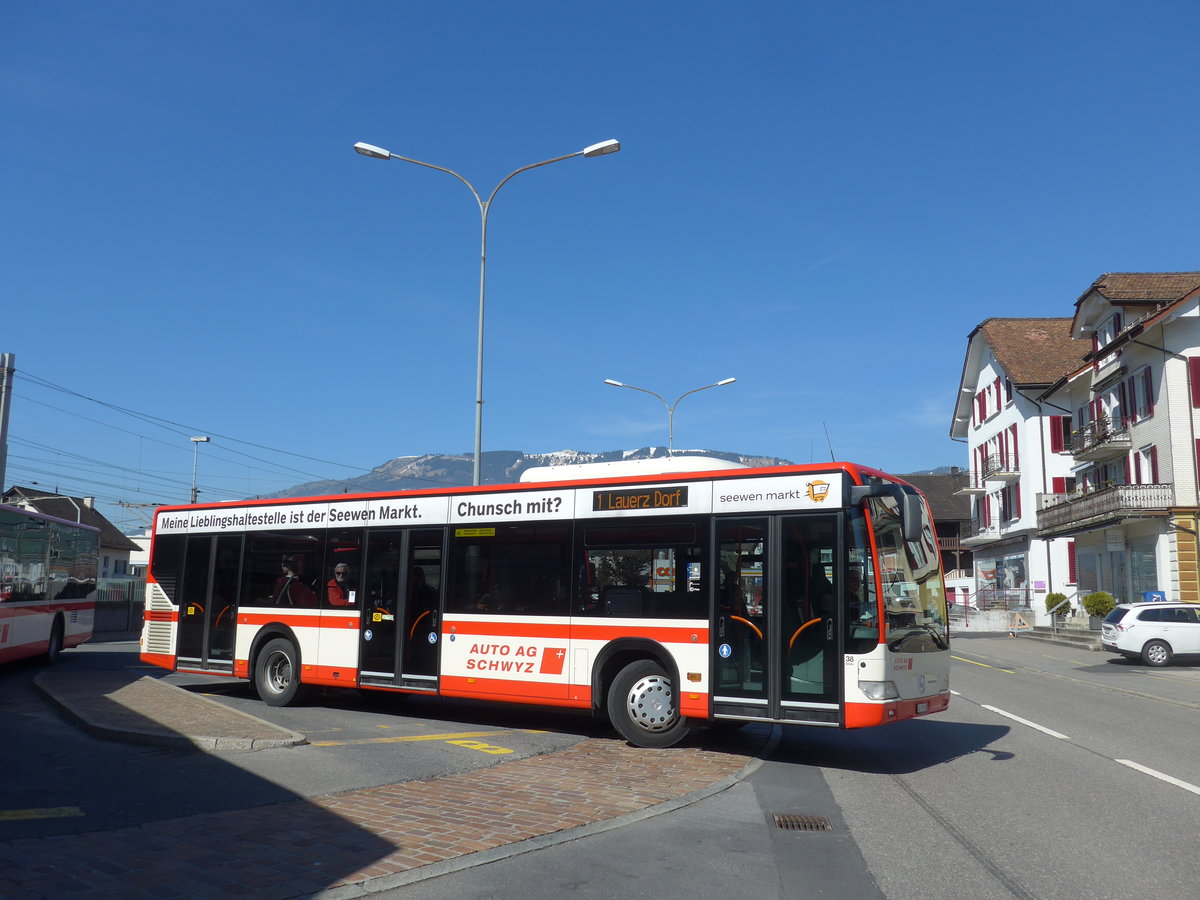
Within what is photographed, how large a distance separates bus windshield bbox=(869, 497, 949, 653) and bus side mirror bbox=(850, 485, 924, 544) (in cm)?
11

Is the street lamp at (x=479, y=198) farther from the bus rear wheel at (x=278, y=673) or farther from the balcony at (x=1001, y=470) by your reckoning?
the balcony at (x=1001, y=470)

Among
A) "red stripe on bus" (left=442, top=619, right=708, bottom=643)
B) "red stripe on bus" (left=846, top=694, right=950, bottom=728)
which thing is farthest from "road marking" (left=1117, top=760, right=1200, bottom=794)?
"red stripe on bus" (left=442, top=619, right=708, bottom=643)

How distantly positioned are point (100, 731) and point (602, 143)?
43.0 ft

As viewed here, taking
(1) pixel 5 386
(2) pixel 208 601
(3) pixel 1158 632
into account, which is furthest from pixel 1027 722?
(1) pixel 5 386

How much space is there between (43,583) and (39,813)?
45.6ft

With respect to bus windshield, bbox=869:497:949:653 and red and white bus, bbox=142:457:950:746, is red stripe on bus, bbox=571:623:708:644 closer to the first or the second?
red and white bus, bbox=142:457:950:746

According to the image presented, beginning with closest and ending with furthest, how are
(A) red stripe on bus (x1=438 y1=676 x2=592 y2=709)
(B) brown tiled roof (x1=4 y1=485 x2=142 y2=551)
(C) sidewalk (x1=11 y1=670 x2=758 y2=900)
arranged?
(C) sidewalk (x1=11 y1=670 x2=758 y2=900)
(A) red stripe on bus (x1=438 y1=676 x2=592 y2=709)
(B) brown tiled roof (x1=4 y1=485 x2=142 y2=551)

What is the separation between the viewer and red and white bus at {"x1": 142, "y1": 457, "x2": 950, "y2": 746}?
395 inches

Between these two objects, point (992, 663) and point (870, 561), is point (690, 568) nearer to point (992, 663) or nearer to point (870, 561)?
point (870, 561)

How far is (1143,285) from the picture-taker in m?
41.7

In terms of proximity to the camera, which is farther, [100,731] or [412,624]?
[412,624]

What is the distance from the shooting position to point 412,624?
13.2m

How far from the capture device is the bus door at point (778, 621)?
9961 millimetres

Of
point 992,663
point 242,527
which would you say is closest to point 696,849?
point 242,527
